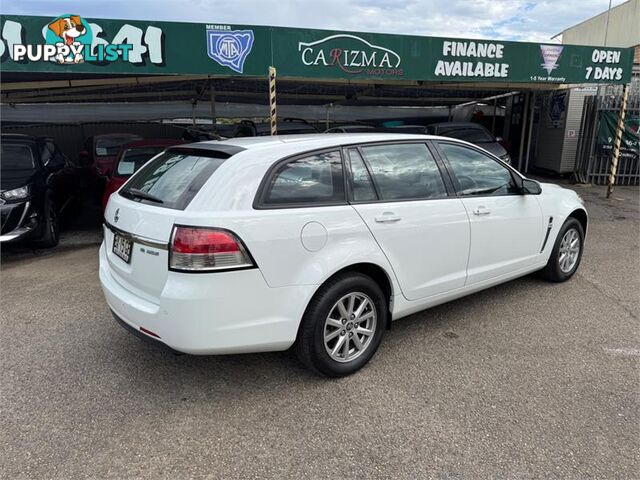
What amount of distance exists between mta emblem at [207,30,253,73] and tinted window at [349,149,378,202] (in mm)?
4924

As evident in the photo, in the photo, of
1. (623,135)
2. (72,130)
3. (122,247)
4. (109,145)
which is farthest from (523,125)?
(72,130)

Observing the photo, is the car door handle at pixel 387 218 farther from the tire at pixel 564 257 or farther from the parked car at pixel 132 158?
the parked car at pixel 132 158

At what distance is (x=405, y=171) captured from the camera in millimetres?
3533

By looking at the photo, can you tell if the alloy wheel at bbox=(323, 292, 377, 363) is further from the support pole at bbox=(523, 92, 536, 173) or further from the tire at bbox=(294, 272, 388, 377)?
the support pole at bbox=(523, 92, 536, 173)

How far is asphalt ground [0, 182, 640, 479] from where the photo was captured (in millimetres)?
2439

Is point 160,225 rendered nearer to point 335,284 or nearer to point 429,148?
point 335,284

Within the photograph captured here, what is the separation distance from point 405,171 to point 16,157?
20.2 ft

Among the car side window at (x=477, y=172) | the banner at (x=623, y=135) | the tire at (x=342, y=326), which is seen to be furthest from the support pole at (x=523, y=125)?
the tire at (x=342, y=326)

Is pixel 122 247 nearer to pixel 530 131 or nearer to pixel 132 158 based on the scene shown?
pixel 132 158

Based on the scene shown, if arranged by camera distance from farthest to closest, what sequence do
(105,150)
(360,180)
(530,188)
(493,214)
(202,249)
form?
(105,150) → (530,188) → (493,214) → (360,180) → (202,249)

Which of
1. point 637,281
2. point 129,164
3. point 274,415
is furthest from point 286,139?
point 129,164

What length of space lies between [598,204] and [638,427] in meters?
8.60

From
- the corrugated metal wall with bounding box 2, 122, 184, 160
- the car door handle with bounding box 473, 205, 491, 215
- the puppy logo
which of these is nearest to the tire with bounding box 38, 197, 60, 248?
the puppy logo

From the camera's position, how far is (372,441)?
8.53 feet
